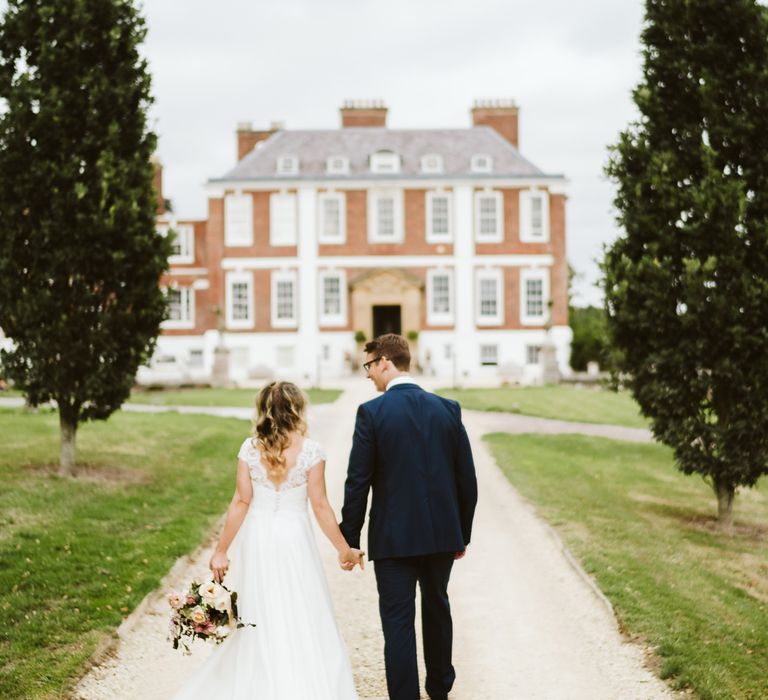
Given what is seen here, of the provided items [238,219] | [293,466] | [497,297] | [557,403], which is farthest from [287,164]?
[293,466]

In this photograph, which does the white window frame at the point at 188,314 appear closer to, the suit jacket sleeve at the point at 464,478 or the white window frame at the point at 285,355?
the white window frame at the point at 285,355

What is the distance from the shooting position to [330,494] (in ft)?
40.4

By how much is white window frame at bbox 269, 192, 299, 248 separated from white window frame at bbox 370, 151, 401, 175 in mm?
3854

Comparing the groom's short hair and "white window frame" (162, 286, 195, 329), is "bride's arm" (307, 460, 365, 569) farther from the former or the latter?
"white window frame" (162, 286, 195, 329)

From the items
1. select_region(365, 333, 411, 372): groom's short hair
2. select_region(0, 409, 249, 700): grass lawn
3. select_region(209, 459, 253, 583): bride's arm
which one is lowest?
select_region(0, 409, 249, 700): grass lawn

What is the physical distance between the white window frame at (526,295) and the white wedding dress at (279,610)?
117 feet

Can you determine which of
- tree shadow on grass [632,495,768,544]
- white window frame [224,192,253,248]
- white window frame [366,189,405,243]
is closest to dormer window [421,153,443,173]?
white window frame [366,189,405,243]

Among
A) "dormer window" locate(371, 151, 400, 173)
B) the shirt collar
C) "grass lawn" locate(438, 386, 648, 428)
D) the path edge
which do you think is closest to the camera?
the shirt collar

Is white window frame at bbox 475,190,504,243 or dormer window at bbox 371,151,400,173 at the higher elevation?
dormer window at bbox 371,151,400,173

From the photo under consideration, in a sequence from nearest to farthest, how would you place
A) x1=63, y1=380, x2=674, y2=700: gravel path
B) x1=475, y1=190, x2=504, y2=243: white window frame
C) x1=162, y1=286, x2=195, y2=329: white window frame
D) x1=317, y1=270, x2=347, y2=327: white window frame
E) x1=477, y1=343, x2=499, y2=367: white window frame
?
x1=63, y1=380, x2=674, y2=700: gravel path
x1=317, y1=270, x2=347, y2=327: white window frame
x1=477, y1=343, x2=499, y2=367: white window frame
x1=475, y1=190, x2=504, y2=243: white window frame
x1=162, y1=286, x2=195, y2=329: white window frame

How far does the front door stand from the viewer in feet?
134

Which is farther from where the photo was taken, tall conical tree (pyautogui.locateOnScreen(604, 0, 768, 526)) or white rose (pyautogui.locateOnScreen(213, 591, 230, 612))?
tall conical tree (pyautogui.locateOnScreen(604, 0, 768, 526))

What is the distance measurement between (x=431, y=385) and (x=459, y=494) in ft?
87.9

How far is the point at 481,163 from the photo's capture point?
4088 cm
